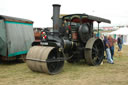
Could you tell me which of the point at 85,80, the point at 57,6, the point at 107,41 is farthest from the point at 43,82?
the point at 107,41

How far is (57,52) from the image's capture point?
5.70 m

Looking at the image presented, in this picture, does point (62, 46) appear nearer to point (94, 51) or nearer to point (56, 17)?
point (56, 17)

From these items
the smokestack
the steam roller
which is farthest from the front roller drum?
the smokestack

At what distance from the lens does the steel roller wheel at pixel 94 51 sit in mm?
6641

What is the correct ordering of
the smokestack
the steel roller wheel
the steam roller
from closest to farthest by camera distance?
the steam roller
the smokestack
the steel roller wheel

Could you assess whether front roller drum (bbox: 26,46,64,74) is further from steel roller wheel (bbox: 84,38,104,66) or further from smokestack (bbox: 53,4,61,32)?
steel roller wheel (bbox: 84,38,104,66)

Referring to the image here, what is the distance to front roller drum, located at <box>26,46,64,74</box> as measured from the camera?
5078 mm

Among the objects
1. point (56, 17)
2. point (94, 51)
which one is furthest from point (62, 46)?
point (94, 51)

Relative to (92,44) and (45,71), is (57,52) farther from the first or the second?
(92,44)

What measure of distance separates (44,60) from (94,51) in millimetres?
2817

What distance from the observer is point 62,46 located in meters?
5.99

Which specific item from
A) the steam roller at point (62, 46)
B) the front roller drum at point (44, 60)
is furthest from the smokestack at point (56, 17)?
the front roller drum at point (44, 60)

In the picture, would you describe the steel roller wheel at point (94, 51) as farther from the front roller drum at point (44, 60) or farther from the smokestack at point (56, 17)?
the smokestack at point (56, 17)

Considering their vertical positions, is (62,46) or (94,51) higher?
(62,46)
